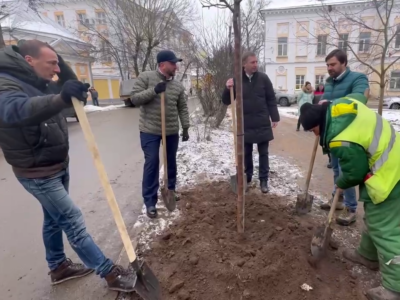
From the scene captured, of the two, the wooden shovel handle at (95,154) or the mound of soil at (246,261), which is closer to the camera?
the wooden shovel handle at (95,154)

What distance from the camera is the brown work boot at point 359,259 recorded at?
248cm

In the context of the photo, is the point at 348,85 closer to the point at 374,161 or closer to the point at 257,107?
the point at 257,107

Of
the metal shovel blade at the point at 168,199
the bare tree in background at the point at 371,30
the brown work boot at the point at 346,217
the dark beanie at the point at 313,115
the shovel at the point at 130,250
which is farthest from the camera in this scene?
the bare tree in background at the point at 371,30

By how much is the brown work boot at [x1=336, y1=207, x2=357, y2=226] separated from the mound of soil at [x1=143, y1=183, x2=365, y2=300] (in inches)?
12.4

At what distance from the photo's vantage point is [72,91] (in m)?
1.65

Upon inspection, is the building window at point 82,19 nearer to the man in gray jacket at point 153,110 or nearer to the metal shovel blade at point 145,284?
the man in gray jacket at point 153,110

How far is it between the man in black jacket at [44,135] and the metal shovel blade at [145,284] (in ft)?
0.58

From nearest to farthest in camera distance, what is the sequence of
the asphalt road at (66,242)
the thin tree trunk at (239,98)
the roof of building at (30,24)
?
the thin tree trunk at (239,98)
the asphalt road at (66,242)
the roof of building at (30,24)

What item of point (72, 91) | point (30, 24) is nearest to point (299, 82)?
point (30, 24)

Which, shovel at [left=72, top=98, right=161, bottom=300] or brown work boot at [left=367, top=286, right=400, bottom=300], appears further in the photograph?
brown work boot at [left=367, top=286, right=400, bottom=300]

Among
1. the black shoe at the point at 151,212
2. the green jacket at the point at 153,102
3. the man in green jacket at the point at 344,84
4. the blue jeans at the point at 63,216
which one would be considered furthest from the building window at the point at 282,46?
the blue jeans at the point at 63,216

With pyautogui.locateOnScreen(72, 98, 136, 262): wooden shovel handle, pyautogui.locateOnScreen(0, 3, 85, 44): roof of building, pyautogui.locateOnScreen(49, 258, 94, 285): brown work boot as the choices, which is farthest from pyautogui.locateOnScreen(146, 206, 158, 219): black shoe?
pyautogui.locateOnScreen(0, 3, 85, 44): roof of building

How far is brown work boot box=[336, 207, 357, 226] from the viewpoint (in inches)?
125

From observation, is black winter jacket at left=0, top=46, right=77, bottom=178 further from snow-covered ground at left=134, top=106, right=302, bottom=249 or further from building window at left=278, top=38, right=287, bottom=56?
building window at left=278, top=38, right=287, bottom=56
